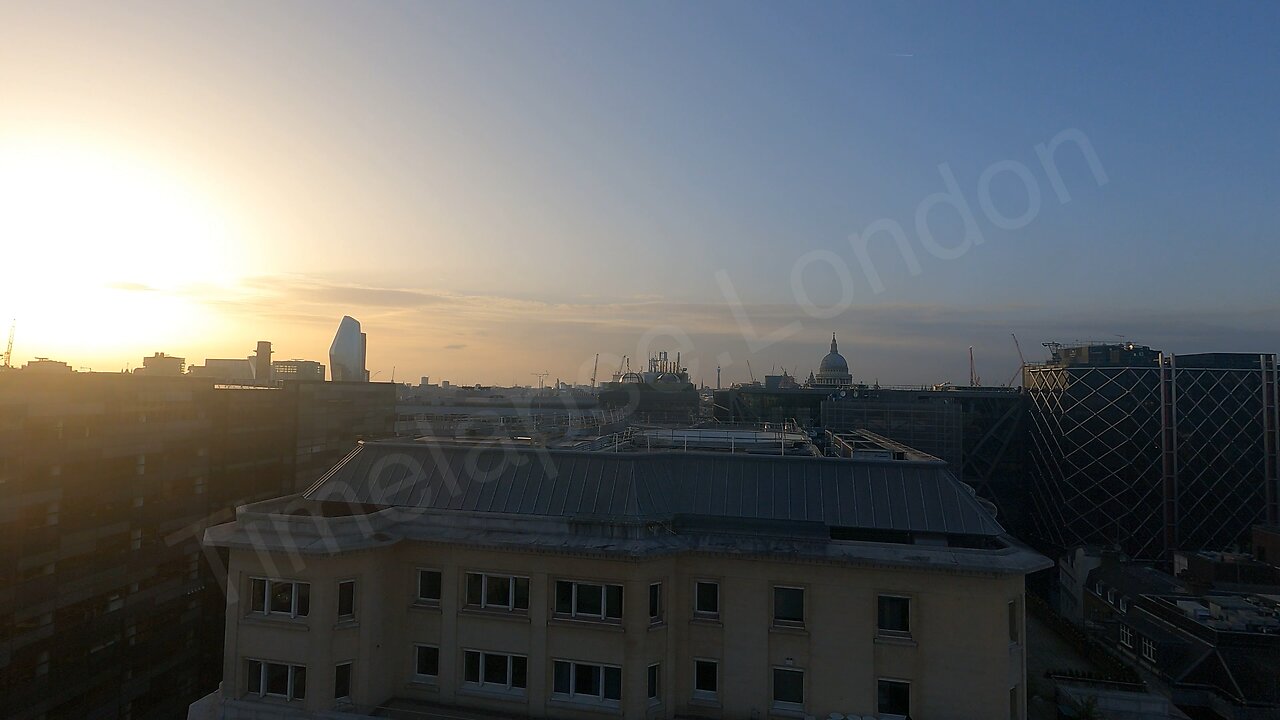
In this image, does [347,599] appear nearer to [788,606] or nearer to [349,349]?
[788,606]

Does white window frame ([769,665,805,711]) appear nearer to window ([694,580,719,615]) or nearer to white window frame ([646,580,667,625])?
window ([694,580,719,615])

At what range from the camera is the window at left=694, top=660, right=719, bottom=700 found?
23625mm

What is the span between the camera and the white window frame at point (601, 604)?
920 inches

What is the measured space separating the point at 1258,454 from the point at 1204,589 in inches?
1191

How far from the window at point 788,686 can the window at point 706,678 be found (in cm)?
207

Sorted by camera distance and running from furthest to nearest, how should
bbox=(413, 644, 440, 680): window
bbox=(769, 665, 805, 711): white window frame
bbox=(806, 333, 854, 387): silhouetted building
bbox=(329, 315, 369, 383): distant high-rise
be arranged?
bbox=(806, 333, 854, 387): silhouetted building, bbox=(329, 315, 369, 383): distant high-rise, bbox=(413, 644, 440, 680): window, bbox=(769, 665, 805, 711): white window frame

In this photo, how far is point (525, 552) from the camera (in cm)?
2389

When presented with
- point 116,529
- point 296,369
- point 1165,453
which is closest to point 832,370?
point 1165,453

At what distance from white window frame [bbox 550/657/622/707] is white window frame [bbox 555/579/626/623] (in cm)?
149

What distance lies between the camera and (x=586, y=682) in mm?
23609

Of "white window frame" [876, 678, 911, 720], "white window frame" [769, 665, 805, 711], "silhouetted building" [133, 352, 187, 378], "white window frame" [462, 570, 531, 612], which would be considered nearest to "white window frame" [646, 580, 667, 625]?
"white window frame" [769, 665, 805, 711]

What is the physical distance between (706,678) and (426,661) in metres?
10.5

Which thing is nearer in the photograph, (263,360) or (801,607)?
(801,607)

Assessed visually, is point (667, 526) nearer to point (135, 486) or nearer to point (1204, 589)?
point (135, 486)
